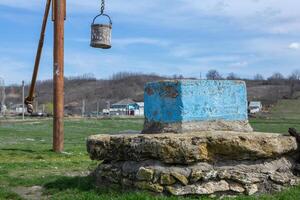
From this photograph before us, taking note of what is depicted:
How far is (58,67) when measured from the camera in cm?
1428

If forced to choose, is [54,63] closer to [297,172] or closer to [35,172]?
[35,172]

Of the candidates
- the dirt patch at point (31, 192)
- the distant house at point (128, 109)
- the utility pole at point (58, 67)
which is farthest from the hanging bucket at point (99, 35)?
the distant house at point (128, 109)

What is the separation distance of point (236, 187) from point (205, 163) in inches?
18.7

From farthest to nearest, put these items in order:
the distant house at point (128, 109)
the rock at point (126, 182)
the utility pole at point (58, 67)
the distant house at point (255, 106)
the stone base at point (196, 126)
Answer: the distant house at point (128, 109)
the distant house at point (255, 106)
the utility pole at point (58, 67)
the stone base at point (196, 126)
the rock at point (126, 182)

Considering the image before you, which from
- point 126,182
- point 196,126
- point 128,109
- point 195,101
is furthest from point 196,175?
point 128,109

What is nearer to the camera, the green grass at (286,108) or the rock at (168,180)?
the rock at (168,180)

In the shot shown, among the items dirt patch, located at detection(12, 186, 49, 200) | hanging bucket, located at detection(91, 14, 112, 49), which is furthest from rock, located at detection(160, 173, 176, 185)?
hanging bucket, located at detection(91, 14, 112, 49)

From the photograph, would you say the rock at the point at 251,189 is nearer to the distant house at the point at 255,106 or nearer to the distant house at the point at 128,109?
the distant house at the point at 255,106

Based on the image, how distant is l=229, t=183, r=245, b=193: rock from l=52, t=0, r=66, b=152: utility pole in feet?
27.0

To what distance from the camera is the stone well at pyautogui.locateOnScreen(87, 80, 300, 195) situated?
6.73 m

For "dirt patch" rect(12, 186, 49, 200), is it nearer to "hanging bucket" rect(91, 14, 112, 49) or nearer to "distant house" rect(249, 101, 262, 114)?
"hanging bucket" rect(91, 14, 112, 49)

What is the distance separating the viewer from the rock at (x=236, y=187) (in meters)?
6.72

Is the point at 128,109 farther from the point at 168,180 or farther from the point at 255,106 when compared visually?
the point at 168,180

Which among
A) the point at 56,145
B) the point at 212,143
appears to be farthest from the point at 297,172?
the point at 56,145
